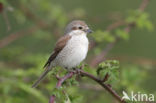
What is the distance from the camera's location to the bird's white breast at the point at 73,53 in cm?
470

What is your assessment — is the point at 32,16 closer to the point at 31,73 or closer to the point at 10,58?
the point at 10,58

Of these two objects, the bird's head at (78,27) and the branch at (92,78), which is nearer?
the branch at (92,78)

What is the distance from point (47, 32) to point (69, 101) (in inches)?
170

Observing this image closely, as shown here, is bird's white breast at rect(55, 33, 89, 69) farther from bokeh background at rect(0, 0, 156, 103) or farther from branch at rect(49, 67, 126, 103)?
branch at rect(49, 67, 126, 103)

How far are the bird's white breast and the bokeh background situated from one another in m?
0.26

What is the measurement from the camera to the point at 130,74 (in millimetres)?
5434

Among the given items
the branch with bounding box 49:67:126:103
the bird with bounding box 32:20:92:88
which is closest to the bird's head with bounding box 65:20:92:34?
the bird with bounding box 32:20:92:88

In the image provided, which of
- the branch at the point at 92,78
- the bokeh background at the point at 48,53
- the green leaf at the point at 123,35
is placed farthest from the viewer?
the green leaf at the point at 123,35

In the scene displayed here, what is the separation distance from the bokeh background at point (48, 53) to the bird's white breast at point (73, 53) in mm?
261

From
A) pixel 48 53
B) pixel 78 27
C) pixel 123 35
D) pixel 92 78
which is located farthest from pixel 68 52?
pixel 92 78

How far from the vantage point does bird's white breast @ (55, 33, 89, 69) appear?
470 centimetres

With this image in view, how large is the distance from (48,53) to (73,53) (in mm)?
1629

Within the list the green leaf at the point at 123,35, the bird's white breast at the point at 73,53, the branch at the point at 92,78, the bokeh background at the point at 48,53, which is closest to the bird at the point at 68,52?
the bird's white breast at the point at 73,53

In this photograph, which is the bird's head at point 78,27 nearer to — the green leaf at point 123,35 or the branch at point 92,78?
the green leaf at point 123,35
